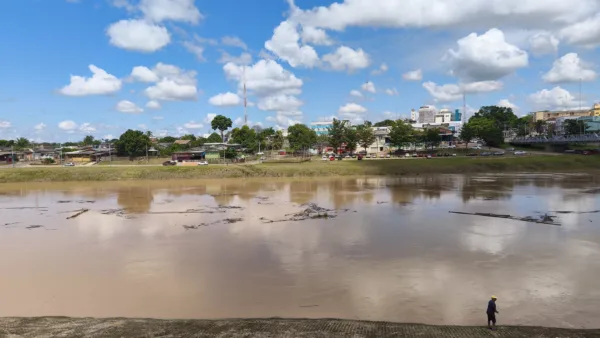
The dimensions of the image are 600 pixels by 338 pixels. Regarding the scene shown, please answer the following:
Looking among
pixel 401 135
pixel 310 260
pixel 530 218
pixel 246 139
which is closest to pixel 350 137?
pixel 401 135

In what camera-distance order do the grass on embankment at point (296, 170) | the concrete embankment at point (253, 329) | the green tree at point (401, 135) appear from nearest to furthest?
1. the concrete embankment at point (253, 329)
2. the grass on embankment at point (296, 170)
3. the green tree at point (401, 135)

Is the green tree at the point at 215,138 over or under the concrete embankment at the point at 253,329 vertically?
over

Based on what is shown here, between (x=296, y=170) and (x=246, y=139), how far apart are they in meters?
50.2

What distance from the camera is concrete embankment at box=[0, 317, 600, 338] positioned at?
10.5 metres

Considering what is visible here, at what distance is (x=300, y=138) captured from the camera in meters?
105

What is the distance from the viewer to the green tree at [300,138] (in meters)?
104

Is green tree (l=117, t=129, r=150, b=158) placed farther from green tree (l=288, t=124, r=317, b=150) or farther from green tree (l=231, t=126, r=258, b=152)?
green tree (l=288, t=124, r=317, b=150)

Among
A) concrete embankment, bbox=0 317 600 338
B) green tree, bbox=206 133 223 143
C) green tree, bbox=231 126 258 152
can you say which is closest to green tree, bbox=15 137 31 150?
green tree, bbox=206 133 223 143

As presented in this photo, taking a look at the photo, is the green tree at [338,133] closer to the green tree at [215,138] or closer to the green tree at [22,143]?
the green tree at [215,138]

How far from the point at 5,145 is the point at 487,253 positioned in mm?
177023

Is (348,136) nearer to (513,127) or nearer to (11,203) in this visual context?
(11,203)

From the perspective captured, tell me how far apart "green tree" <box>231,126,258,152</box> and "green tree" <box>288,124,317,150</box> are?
34.6 ft

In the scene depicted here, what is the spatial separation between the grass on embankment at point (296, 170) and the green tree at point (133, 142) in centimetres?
2970

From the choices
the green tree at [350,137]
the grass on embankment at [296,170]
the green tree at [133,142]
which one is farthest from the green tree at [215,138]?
A: the grass on embankment at [296,170]
